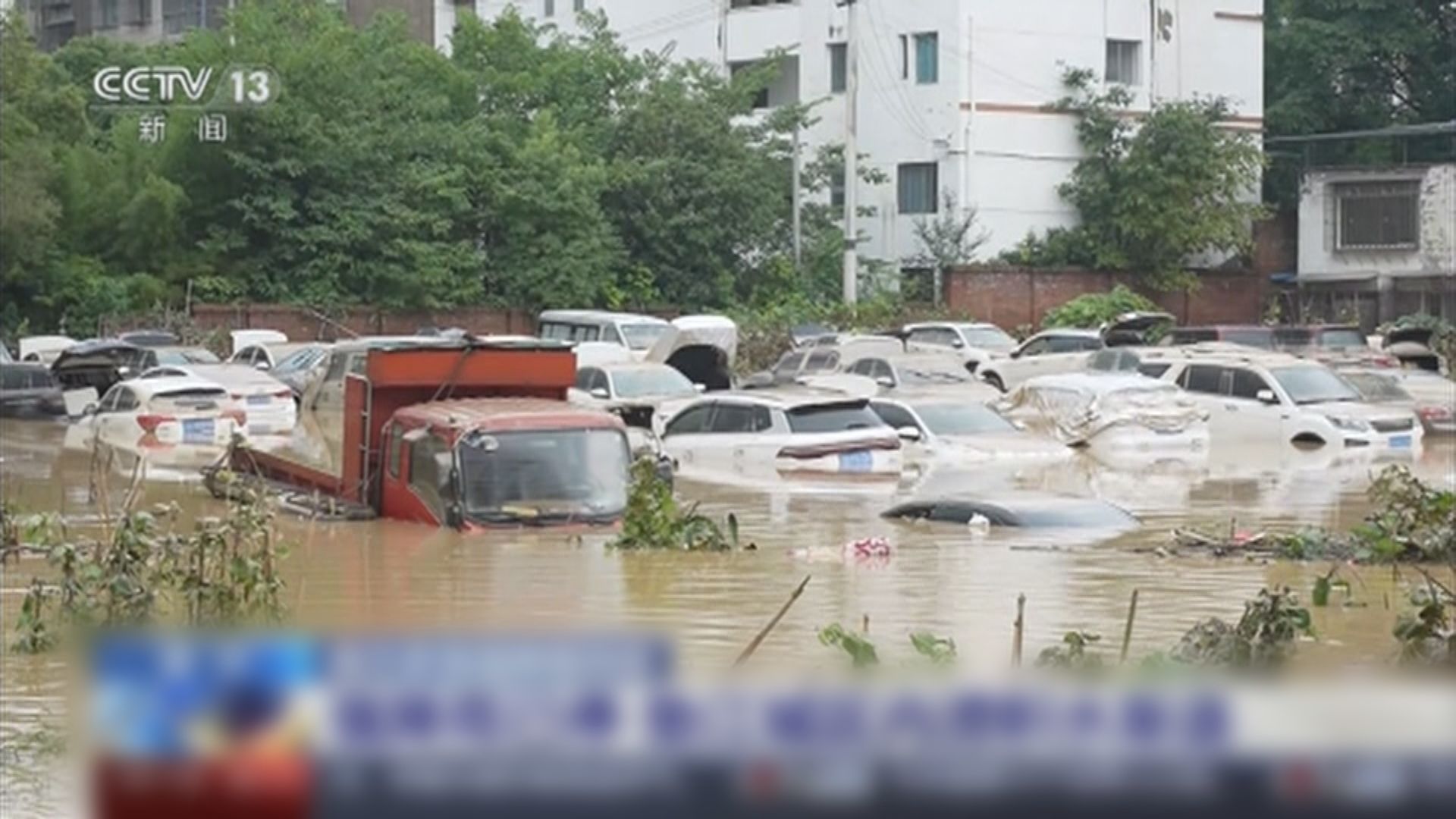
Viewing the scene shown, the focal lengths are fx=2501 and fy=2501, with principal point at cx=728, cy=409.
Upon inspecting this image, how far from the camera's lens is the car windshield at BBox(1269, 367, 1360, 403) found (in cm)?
3481

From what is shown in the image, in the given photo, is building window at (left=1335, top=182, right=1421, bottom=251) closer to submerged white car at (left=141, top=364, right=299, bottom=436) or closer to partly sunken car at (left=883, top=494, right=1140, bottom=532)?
submerged white car at (left=141, top=364, right=299, bottom=436)

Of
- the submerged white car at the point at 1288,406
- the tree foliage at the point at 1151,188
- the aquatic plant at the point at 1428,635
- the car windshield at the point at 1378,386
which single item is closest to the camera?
the aquatic plant at the point at 1428,635

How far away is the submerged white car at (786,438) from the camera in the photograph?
2938 centimetres

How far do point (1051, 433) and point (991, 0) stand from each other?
24791 millimetres

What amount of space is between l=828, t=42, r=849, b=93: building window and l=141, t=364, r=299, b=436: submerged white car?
25771 millimetres

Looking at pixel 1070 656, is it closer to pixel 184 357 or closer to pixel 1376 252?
pixel 184 357

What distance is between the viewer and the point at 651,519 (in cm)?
2094

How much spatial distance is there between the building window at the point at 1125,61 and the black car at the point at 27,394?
28.3 meters

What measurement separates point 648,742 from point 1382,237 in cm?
5665

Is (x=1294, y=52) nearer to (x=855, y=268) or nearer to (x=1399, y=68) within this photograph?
(x=1399, y=68)

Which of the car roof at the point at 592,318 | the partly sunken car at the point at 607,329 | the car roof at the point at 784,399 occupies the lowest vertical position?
the car roof at the point at 784,399

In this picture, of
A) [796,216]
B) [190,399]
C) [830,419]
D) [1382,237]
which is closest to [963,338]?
[796,216]

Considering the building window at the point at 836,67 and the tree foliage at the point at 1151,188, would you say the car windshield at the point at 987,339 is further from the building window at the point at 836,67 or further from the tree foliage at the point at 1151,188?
the building window at the point at 836,67

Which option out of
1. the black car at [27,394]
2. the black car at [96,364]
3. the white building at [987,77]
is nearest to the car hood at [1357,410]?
the black car at [96,364]
